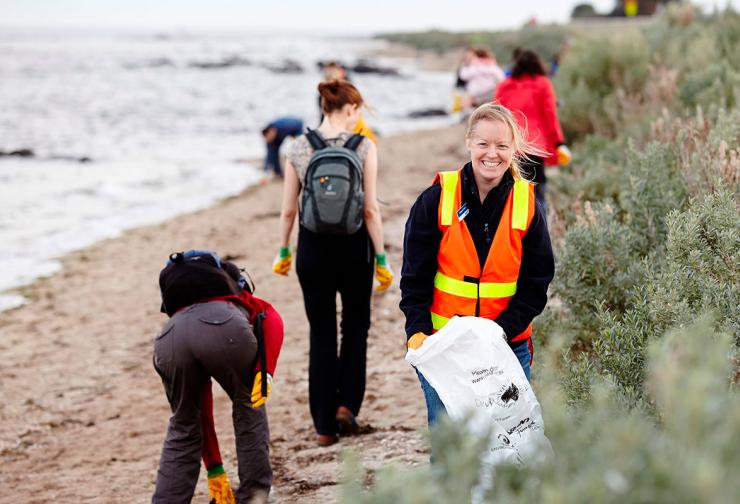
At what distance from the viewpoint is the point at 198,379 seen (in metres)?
3.64

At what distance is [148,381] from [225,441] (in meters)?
1.37

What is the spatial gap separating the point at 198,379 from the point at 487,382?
4.80 ft

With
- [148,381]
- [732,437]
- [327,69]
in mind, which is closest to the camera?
[732,437]

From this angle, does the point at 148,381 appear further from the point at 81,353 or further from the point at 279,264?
the point at 279,264

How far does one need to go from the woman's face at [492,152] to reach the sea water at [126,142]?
185 cm

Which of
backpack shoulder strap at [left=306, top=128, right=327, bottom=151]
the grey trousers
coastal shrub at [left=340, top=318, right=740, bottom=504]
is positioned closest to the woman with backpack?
backpack shoulder strap at [left=306, top=128, right=327, bottom=151]

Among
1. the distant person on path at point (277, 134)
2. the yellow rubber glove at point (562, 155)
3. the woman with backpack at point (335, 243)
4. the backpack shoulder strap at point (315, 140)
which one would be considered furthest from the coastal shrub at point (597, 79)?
the backpack shoulder strap at point (315, 140)

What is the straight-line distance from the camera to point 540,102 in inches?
284

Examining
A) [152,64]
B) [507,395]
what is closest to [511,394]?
[507,395]

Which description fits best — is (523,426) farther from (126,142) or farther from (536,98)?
(126,142)

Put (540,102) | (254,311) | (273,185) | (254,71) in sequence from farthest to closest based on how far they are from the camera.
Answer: (254,71) < (273,185) < (540,102) < (254,311)

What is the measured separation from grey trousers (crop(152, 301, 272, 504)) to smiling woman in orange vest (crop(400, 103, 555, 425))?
937mm

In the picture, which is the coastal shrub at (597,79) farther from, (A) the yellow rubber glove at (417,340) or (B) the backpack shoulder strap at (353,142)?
(A) the yellow rubber glove at (417,340)

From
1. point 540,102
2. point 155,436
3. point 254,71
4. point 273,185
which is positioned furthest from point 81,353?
point 254,71
